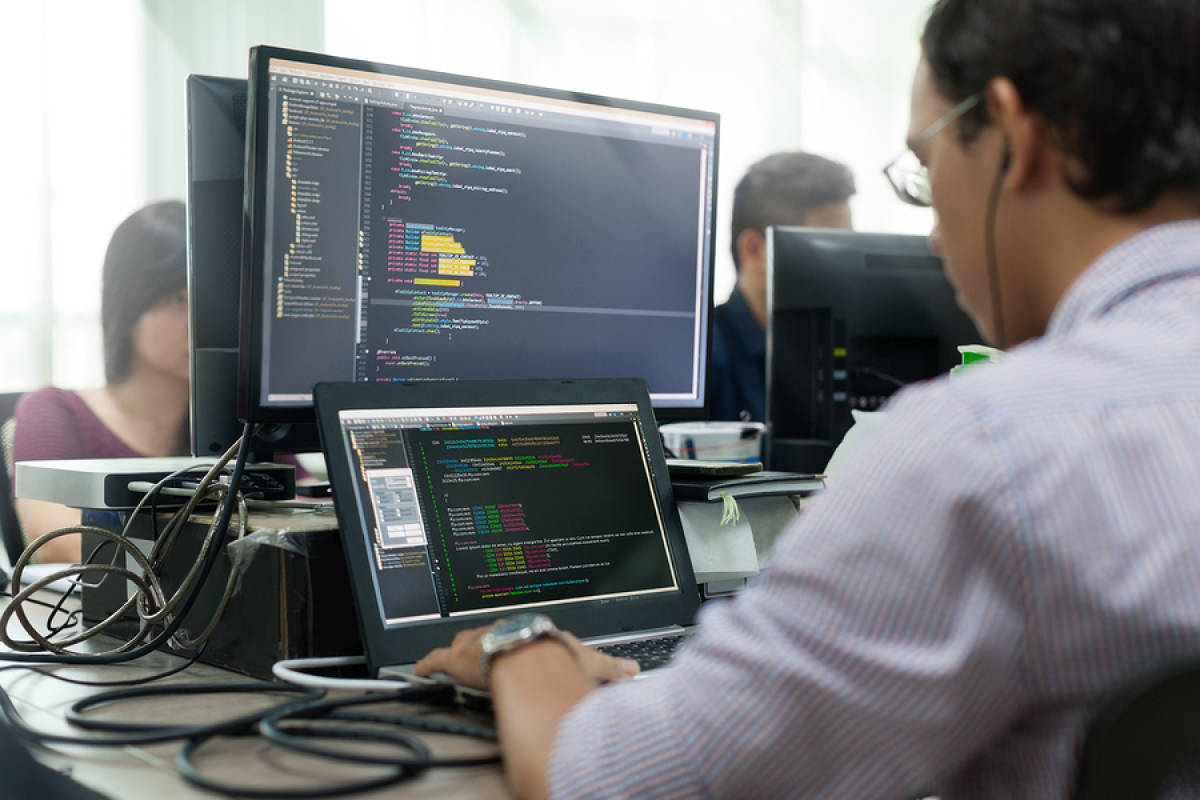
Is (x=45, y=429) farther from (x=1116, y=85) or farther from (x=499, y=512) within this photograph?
(x=1116, y=85)

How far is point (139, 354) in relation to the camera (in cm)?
240

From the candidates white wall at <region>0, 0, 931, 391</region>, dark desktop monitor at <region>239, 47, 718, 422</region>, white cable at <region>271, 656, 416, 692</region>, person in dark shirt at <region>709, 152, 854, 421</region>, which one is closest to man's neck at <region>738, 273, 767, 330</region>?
person in dark shirt at <region>709, 152, 854, 421</region>

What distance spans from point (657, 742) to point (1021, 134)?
396mm

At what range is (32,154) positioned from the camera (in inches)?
104

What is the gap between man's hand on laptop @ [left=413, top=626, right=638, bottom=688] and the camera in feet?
2.49

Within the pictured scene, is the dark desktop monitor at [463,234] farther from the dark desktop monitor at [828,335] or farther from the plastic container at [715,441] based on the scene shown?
the dark desktop monitor at [828,335]

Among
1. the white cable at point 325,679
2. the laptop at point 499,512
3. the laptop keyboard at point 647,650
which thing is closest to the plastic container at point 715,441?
the laptop at point 499,512

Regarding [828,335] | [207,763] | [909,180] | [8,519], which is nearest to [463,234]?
[909,180]

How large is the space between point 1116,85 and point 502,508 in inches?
22.8

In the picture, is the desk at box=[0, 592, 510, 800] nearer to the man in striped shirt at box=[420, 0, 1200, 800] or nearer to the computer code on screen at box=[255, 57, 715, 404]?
the man in striped shirt at box=[420, 0, 1200, 800]

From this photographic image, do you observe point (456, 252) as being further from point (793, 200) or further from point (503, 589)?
point (793, 200)

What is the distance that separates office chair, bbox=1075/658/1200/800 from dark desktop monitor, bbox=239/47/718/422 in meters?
0.73

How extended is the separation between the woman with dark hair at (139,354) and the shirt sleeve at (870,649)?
1927mm

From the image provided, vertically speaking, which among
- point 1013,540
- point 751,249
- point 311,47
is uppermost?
point 311,47
